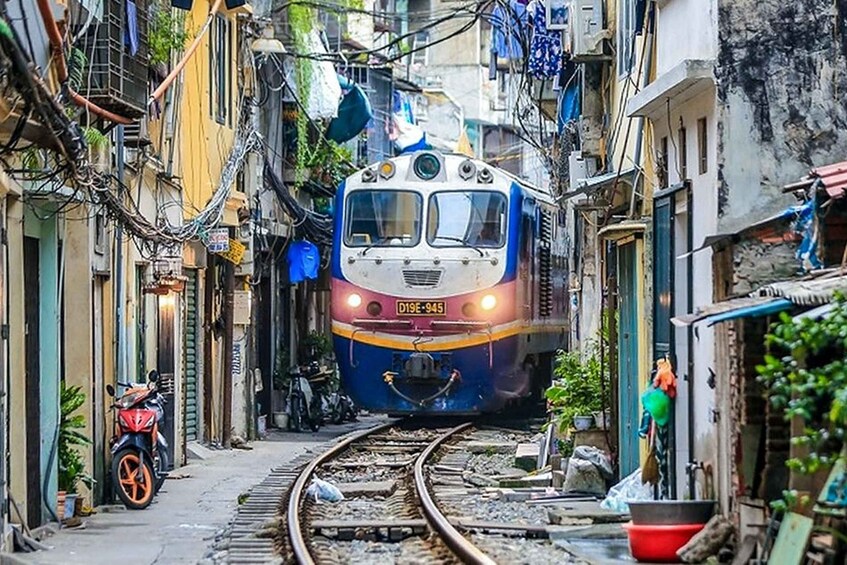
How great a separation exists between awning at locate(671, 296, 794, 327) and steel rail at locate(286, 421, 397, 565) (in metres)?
3.44

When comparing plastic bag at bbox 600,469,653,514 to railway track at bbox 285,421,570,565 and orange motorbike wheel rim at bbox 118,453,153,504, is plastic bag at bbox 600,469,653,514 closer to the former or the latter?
railway track at bbox 285,421,570,565

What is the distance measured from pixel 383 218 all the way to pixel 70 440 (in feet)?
34.9

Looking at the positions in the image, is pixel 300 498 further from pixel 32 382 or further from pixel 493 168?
pixel 493 168

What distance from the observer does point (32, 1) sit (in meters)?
10.9

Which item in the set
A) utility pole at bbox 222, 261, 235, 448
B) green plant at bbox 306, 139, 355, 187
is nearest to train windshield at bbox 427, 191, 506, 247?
utility pole at bbox 222, 261, 235, 448

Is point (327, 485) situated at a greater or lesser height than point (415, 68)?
lesser

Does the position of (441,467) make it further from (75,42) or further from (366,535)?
(75,42)

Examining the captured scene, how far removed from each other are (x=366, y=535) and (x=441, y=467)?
20.0 ft

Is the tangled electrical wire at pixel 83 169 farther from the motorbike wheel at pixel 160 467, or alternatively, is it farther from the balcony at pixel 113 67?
the motorbike wheel at pixel 160 467

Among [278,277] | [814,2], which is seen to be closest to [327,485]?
[814,2]

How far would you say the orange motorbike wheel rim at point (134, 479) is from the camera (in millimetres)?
16000

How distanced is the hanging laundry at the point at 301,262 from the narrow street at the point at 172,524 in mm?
8368

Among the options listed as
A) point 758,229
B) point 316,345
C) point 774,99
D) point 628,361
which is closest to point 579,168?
point 628,361

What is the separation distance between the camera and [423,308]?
2441cm
